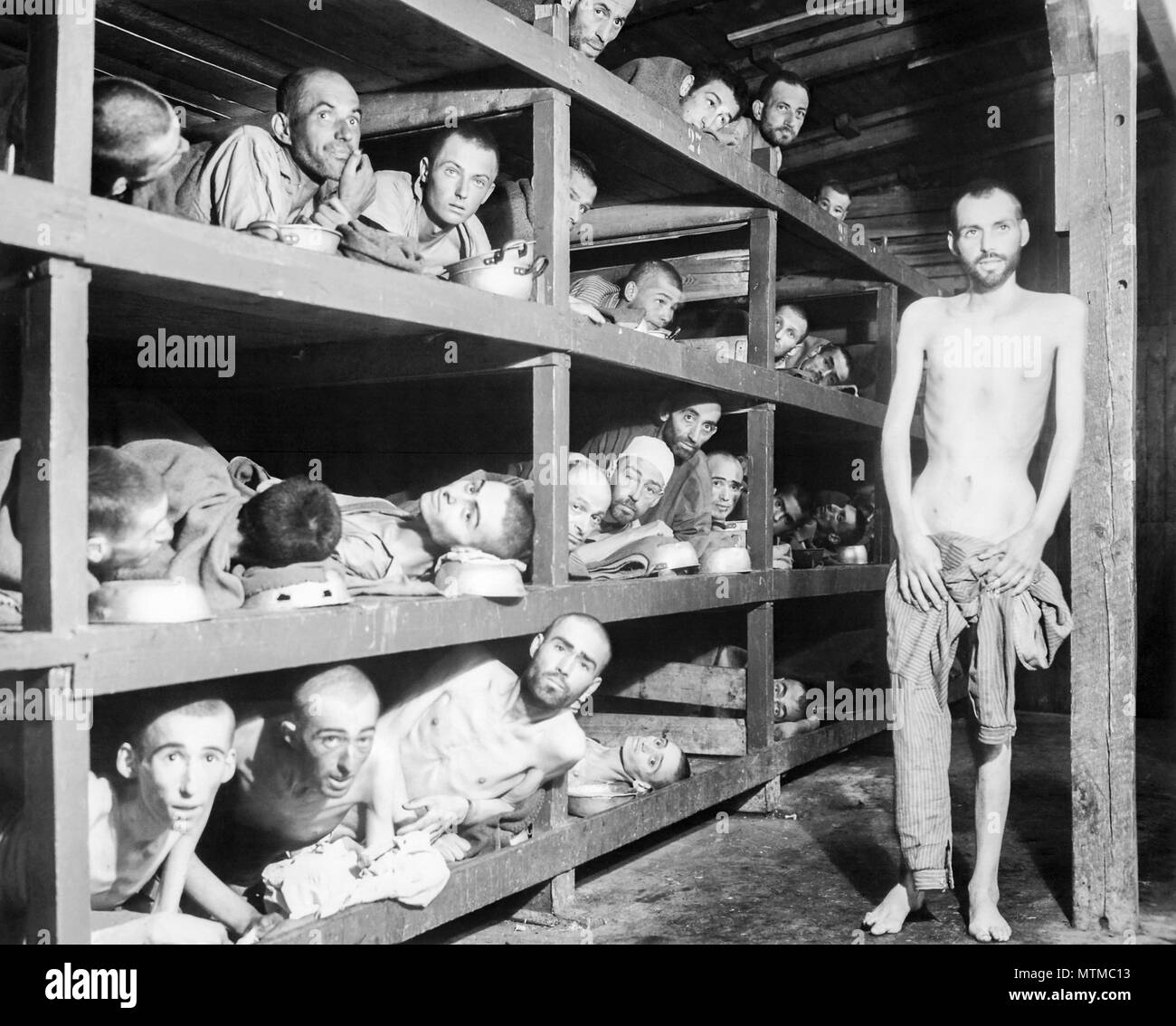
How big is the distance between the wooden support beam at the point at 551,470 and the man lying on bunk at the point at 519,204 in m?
1.19

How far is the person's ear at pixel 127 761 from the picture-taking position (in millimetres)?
2943

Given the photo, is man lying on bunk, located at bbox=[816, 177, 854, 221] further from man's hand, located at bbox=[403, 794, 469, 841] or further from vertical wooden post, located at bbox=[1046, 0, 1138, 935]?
man's hand, located at bbox=[403, 794, 469, 841]

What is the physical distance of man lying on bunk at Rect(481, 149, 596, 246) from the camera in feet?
15.9

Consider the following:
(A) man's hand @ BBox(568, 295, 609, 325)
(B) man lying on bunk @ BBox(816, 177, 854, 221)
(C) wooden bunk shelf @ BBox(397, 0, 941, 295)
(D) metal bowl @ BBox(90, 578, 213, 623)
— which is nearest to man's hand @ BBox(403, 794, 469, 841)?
(D) metal bowl @ BBox(90, 578, 213, 623)

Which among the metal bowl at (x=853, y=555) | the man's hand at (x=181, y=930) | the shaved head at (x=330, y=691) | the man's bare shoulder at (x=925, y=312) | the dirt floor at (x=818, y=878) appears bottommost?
the dirt floor at (x=818, y=878)

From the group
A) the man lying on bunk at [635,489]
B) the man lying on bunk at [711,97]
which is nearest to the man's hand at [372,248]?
the man lying on bunk at [635,489]

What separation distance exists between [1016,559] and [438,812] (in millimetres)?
2012

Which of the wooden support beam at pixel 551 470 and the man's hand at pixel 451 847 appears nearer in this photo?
the man's hand at pixel 451 847

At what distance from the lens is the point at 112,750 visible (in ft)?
9.81

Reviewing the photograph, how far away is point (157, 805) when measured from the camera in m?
2.93

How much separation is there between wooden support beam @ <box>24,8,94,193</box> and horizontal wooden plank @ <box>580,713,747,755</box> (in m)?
3.63

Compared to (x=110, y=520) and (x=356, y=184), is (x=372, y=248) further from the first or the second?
(x=110, y=520)

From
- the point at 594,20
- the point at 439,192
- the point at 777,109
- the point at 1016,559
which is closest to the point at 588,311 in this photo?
the point at 439,192

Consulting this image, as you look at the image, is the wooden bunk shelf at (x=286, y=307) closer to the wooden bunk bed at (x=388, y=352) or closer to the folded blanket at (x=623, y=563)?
the wooden bunk bed at (x=388, y=352)
